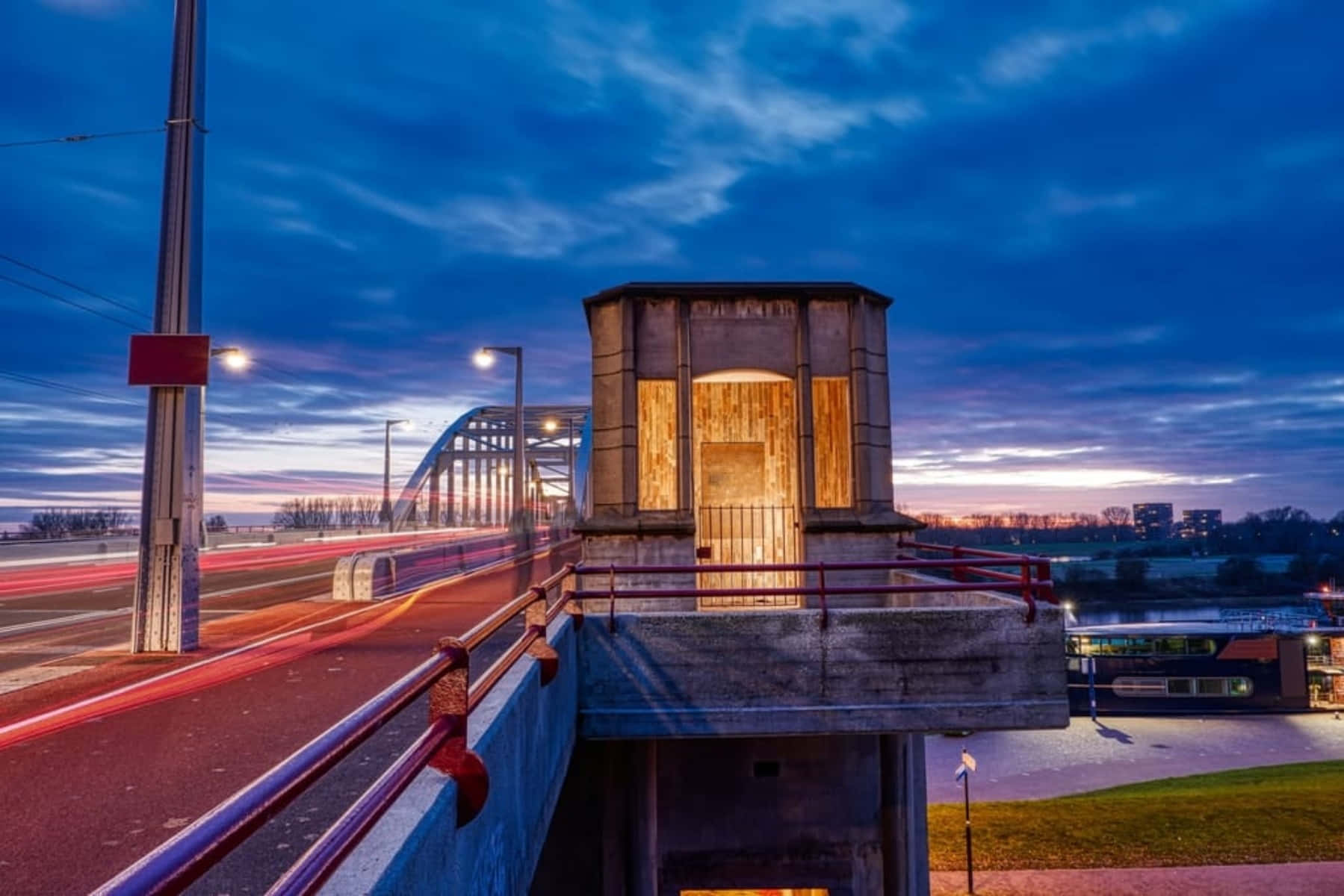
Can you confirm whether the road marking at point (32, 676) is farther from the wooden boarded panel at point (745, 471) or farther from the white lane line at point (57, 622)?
the wooden boarded panel at point (745, 471)

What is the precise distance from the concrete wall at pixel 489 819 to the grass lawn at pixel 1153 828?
23023 mm

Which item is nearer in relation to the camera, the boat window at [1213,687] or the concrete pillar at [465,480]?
the boat window at [1213,687]

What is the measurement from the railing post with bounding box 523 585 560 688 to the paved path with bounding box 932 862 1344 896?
20.4 meters

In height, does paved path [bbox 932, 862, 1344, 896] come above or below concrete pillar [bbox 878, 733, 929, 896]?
below

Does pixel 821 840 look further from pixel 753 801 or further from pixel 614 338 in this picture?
pixel 614 338

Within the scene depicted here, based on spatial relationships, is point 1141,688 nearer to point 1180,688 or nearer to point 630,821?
point 1180,688

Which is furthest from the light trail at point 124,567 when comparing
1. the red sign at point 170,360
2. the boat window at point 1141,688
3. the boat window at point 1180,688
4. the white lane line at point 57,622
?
the boat window at point 1180,688

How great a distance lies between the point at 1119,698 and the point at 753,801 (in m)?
50.6

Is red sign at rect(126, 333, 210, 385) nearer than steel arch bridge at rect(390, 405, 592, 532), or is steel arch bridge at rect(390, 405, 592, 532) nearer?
red sign at rect(126, 333, 210, 385)

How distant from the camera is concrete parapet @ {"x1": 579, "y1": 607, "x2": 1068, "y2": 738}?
911 cm

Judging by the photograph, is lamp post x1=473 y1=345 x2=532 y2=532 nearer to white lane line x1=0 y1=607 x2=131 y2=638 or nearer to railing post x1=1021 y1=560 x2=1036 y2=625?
white lane line x1=0 y1=607 x2=131 y2=638

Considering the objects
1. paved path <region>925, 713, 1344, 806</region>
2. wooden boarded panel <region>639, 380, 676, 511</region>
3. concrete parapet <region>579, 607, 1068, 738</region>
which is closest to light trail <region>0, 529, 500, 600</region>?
wooden boarded panel <region>639, 380, 676, 511</region>

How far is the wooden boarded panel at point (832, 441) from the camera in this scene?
49.7 feet

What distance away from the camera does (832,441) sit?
15258mm
